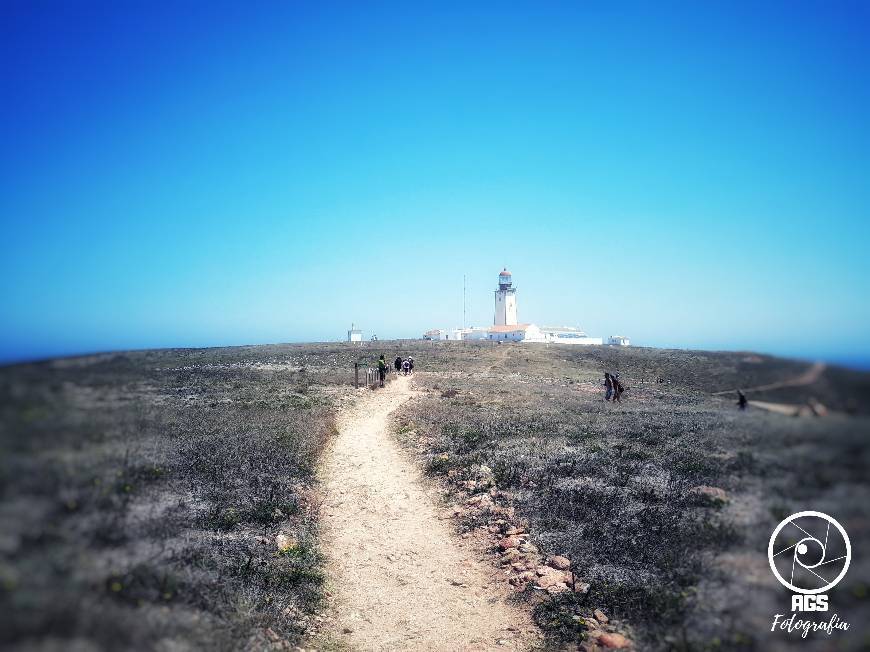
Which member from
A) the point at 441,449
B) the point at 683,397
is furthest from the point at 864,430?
the point at 683,397

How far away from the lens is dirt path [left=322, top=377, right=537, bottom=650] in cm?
692

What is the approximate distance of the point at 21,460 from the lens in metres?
3.46

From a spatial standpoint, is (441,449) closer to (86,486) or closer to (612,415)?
(612,415)

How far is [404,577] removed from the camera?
8414 millimetres

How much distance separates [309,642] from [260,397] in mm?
17929

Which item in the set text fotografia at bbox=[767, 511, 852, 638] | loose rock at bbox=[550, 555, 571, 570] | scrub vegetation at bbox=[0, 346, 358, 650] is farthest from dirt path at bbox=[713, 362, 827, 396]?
scrub vegetation at bbox=[0, 346, 358, 650]

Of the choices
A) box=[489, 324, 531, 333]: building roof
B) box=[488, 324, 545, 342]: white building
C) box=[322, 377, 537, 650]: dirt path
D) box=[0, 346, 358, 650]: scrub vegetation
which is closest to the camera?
box=[0, 346, 358, 650]: scrub vegetation

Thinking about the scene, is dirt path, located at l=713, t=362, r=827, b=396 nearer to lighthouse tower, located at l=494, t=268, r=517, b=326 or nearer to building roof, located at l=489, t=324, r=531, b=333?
building roof, located at l=489, t=324, r=531, b=333

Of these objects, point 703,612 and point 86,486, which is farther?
point 703,612

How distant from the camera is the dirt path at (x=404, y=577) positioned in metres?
6.92

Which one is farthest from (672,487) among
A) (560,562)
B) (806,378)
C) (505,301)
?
(505,301)

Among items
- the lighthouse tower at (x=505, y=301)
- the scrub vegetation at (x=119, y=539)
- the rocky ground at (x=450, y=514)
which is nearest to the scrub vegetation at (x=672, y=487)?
the rocky ground at (x=450, y=514)

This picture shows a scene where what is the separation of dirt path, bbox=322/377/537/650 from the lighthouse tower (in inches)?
3176

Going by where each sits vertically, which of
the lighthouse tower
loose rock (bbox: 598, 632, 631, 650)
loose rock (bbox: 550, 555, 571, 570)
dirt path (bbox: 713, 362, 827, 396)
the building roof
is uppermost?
the lighthouse tower
